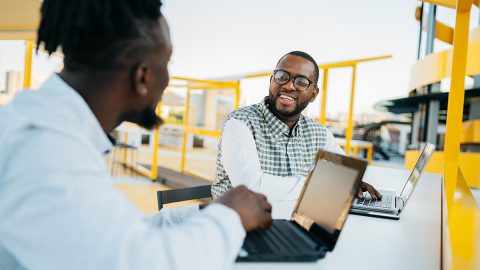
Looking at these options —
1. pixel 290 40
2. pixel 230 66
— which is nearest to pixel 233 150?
pixel 290 40

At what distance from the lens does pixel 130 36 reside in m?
0.70

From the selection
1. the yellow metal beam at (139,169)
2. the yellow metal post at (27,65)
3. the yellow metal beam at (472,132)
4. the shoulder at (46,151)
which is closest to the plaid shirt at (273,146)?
the shoulder at (46,151)

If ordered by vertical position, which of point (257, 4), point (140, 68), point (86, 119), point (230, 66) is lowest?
point (86, 119)

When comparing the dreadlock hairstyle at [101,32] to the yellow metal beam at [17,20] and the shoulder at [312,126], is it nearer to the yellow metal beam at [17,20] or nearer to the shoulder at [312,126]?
the shoulder at [312,126]

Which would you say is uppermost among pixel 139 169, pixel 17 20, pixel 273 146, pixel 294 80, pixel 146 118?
pixel 17 20

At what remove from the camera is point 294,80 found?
81.5 inches

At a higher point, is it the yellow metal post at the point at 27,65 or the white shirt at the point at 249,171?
the yellow metal post at the point at 27,65

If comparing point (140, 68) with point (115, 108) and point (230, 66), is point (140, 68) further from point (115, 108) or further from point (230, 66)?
point (230, 66)

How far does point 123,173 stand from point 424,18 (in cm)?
706

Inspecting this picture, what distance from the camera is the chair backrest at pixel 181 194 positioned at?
5.39ft

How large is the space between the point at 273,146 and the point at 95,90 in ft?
4.46

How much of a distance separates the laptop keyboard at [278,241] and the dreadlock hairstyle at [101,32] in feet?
1.70

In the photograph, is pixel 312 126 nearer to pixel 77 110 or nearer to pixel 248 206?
pixel 248 206

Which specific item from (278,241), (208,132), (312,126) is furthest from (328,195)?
(208,132)
